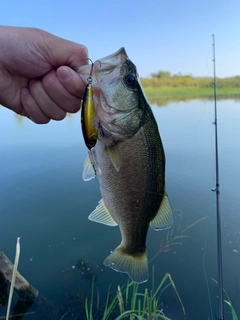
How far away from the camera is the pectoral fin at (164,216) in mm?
1422

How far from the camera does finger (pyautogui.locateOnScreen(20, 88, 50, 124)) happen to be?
5.72 feet

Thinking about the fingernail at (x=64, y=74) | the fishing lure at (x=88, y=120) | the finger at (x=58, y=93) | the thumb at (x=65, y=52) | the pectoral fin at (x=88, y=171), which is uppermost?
the thumb at (x=65, y=52)

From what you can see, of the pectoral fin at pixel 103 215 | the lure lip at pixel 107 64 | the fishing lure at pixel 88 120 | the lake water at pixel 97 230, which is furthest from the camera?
the lake water at pixel 97 230

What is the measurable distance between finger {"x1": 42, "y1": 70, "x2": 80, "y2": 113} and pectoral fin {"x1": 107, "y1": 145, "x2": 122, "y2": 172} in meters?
0.45

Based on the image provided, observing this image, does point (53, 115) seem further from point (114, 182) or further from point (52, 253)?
point (52, 253)

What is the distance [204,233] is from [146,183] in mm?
3438

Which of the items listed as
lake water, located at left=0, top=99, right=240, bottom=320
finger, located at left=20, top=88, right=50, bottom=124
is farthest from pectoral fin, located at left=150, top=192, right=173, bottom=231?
lake water, located at left=0, top=99, right=240, bottom=320

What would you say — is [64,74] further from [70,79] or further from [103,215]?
[103,215]

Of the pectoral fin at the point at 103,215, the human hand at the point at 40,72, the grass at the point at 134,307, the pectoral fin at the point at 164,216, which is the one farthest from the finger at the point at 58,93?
the grass at the point at 134,307

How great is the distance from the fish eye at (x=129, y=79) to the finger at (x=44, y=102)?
538mm

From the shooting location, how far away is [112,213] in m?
1.50

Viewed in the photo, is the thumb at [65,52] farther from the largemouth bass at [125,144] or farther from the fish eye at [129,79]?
the fish eye at [129,79]

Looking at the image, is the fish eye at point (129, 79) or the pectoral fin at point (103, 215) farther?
the pectoral fin at point (103, 215)

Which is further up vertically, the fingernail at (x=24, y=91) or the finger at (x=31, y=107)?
the fingernail at (x=24, y=91)
